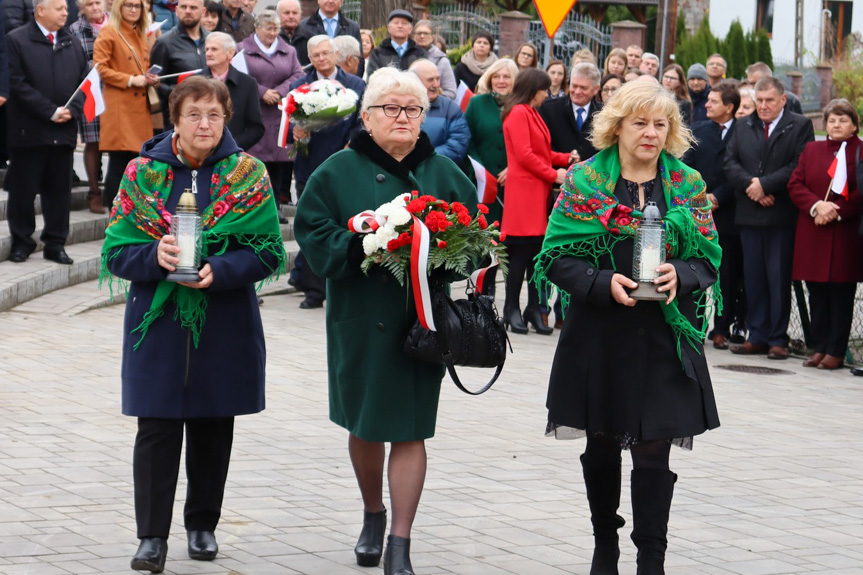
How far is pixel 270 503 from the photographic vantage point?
254 inches

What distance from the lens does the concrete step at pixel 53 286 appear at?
37.0ft

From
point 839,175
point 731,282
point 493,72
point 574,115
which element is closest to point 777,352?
point 731,282

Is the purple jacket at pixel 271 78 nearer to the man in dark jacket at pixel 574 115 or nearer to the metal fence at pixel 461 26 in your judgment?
the man in dark jacket at pixel 574 115

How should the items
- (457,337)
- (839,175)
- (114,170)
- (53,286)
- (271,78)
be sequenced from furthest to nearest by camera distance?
(271,78), (114,170), (53,286), (839,175), (457,337)

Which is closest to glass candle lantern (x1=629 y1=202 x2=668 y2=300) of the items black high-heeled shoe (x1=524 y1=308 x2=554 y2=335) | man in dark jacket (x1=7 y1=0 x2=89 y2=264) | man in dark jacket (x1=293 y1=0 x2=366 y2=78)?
black high-heeled shoe (x1=524 y1=308 x2=554 y2=335)

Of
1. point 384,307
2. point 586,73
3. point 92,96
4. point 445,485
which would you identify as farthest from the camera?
point 586,73

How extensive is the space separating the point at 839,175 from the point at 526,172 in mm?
2562

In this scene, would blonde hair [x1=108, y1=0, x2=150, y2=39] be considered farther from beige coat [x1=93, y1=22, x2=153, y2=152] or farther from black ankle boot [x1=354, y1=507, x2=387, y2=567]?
black ankle boot [x1=354, y1=507, x2=387, y2=567]

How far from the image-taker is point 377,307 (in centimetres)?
543

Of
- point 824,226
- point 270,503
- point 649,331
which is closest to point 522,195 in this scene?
point 824,226

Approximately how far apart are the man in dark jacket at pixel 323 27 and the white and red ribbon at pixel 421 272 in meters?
10.8

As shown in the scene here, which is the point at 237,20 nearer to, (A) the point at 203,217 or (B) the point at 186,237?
(A) the point at 203,217

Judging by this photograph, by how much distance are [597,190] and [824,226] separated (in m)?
6.36

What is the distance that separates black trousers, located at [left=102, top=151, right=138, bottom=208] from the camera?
531 inches
